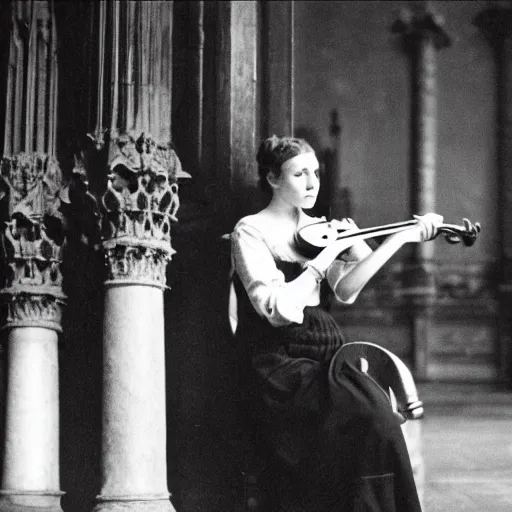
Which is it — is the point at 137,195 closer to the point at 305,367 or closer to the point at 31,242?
the point at 31,242

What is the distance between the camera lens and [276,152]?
21.8ft

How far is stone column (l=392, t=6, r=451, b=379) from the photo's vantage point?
10.2 metres

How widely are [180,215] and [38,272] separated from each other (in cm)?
68

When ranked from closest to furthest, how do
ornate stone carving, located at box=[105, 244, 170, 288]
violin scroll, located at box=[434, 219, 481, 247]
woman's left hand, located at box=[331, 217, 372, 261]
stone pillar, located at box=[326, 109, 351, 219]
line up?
violin scroll, located at box=[434, 219, 481, 247], woman's left hand, located at box=[331, 217, 372, 261], ornate stone carving, located at box=[105, 244, 170, 288], stone pillar, located at box=[326, 109, 351, 219]

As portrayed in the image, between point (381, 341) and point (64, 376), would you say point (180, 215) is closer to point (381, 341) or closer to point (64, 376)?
point (64, 376)

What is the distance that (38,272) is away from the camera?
6945 mm

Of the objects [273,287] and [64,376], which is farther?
[64,376]

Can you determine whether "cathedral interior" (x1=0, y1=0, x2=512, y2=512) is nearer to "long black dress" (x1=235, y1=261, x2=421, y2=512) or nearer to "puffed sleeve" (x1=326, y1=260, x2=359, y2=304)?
"long black dress" (x1=235, y1=261, x2=421, y2=512)

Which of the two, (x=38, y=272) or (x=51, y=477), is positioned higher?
(x=38, y=272)

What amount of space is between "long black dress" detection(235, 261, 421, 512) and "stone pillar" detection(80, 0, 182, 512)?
394 mm

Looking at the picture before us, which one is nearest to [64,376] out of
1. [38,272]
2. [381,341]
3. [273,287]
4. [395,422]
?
[38,272]

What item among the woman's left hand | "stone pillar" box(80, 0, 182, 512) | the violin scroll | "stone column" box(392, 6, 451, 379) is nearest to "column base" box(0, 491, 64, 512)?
"stone pillar" box(80, 0, 182, 512)

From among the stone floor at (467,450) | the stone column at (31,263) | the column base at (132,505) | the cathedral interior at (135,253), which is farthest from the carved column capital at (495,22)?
the column base at (132,505)

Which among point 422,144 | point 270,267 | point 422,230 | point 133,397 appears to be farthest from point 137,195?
point 422,144
